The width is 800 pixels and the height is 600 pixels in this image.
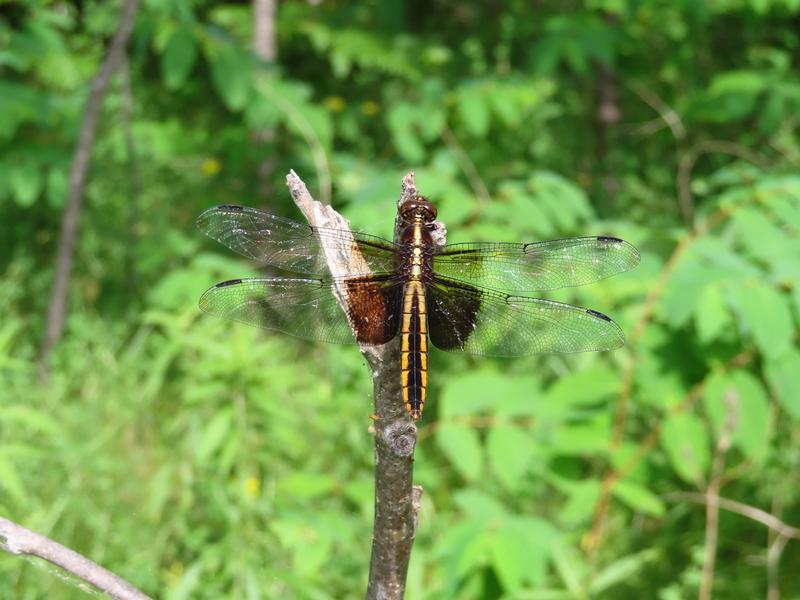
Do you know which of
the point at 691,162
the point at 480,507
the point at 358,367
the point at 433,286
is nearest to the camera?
the point at 433,286

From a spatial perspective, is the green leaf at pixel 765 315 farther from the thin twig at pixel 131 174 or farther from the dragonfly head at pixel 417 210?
the thin twig at pixel 131 174

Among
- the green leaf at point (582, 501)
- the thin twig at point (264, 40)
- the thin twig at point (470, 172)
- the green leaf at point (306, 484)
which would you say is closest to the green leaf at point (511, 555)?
the green leaf at point (582, 501)

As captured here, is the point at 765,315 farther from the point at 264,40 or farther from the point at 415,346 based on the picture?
the point at 264,40

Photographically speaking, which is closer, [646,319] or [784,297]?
[784,297]

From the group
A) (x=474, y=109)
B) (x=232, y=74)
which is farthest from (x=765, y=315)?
(x=232, y=74)

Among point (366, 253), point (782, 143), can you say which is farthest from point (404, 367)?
point (782, 143)

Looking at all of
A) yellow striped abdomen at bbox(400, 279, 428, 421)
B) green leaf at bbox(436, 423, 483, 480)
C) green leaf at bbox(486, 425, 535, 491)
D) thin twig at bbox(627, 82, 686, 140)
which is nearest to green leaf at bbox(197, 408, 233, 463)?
green leaf at bbox(436, 423, 483, 480)

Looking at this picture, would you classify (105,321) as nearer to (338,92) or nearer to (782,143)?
(338,92)
